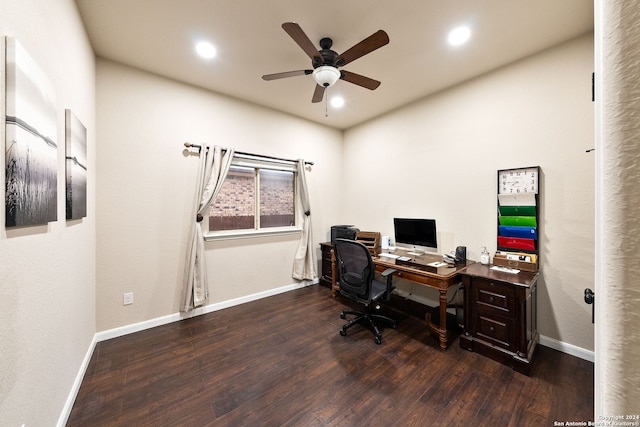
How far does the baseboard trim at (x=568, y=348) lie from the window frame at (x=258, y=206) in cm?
318

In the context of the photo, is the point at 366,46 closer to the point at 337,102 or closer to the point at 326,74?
the point at 326,74

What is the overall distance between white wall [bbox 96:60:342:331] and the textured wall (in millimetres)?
3345

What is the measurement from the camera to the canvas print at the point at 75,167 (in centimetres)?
169

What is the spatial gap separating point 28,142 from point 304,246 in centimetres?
325

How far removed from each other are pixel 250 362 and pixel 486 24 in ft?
11.6

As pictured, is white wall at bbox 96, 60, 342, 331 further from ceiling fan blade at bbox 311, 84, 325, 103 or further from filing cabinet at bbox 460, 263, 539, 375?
filing cabinet at bbox 460, 263, 539, 375

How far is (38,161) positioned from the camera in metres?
1.23

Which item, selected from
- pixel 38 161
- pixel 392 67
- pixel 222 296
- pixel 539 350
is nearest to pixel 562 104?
pixel 392 67

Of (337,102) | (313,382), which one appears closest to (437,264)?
(313,382)

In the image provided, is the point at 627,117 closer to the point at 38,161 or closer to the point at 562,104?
the point at 38,161

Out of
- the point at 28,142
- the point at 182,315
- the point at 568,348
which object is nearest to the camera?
the point at 28,142

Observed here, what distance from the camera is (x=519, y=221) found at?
249 centimetres

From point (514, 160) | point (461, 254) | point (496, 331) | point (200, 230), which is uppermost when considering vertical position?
point (514, 160)

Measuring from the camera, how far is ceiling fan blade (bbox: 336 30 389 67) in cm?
177
